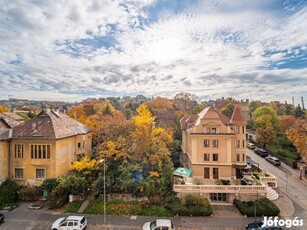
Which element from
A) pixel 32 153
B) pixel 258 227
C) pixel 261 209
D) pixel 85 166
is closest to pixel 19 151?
pixel 32 153

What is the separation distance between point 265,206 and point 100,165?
22.2 m

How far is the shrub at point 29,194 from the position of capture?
2708 cm

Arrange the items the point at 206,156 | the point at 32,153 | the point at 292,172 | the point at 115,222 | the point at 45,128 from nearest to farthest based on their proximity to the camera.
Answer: the point at 115,222 < the point at 32,153 < the point at 45,128 < the point at 206,156 < the point at 292,172

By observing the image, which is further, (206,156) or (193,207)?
(206,156)

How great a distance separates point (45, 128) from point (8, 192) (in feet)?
30.6

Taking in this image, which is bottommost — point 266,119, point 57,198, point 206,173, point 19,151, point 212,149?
point 57,198

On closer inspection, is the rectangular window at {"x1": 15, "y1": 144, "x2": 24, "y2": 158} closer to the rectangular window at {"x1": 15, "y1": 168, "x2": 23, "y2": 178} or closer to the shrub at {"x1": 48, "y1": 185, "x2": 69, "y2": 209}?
the rectangular window at {"x1": 15, "y1": 168, "x2": 23, "y2": 178}

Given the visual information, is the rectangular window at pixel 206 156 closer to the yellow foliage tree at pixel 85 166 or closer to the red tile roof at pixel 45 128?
the yellow foliage tree at pixel 85 166

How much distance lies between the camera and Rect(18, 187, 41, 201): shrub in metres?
27.1

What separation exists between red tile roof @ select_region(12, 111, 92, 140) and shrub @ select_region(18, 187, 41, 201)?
22.7 ft

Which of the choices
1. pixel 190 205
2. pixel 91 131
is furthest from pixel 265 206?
pixel 91 131

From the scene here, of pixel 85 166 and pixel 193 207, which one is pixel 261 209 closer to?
pixel 193 207

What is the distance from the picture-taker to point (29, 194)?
89.0 ft

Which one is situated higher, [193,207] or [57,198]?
[57,198]
